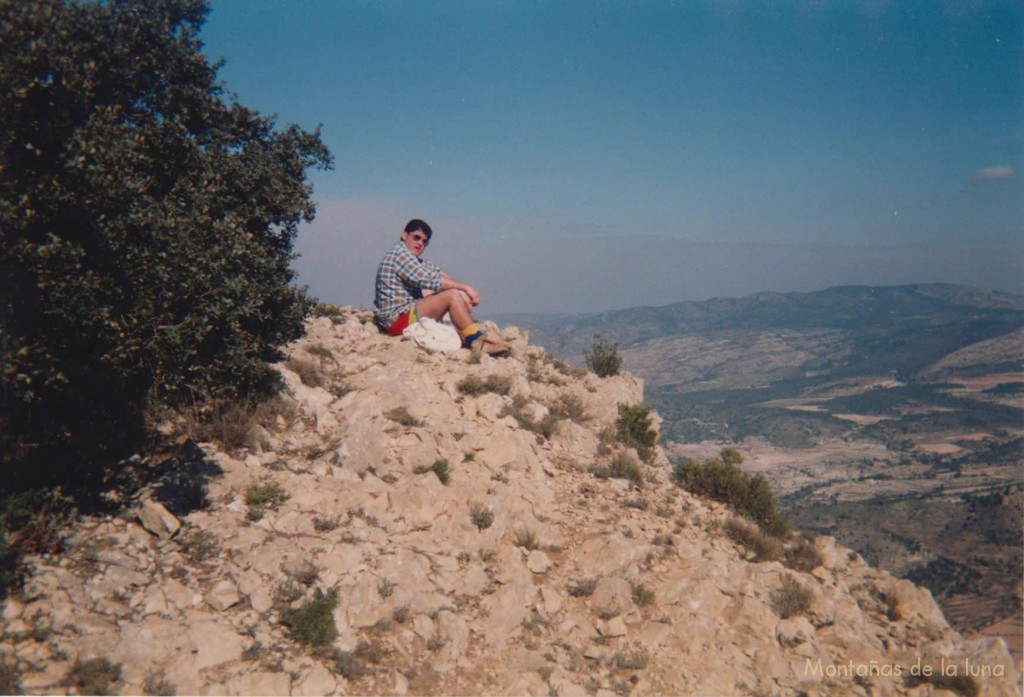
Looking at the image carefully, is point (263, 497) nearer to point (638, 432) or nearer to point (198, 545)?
point (198, 545)

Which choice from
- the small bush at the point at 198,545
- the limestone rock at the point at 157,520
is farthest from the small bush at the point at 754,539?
the limestone rock at the point at 157,520

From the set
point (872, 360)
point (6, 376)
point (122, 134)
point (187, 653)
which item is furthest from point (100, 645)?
point (872, 360)

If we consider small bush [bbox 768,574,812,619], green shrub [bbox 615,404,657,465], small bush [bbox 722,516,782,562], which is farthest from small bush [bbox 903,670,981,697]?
green shrub [bbox 615,404,657,465]

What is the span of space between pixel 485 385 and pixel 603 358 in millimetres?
5787

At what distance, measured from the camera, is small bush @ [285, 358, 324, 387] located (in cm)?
1020

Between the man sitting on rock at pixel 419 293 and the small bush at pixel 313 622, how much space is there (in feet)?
23.8

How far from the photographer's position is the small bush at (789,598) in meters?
7.28

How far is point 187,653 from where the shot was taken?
488 cm

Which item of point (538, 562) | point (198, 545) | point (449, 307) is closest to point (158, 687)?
point (198, 545)

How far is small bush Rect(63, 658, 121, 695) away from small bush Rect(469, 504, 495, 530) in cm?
444

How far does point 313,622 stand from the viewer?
557 centimetres

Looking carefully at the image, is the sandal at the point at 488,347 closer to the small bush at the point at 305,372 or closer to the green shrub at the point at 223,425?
the small bush at the point at 305,372

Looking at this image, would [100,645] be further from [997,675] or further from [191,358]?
[997,675]

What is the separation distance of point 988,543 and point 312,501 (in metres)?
61.3
